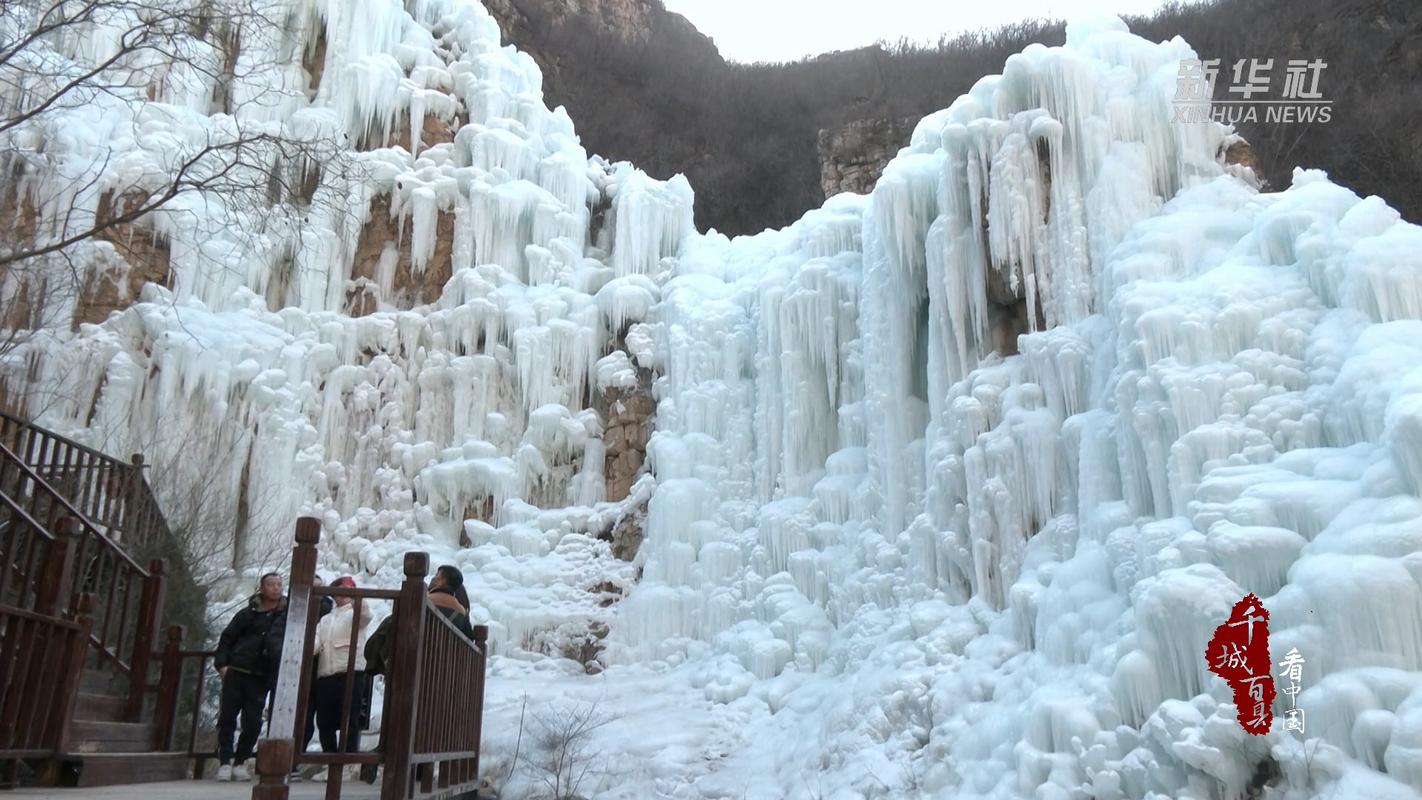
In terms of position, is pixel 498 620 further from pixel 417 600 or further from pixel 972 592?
pixel 417 600

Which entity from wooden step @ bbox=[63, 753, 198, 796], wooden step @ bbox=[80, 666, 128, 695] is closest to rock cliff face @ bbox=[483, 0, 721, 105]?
wooden step @ bbox=[80, 666, 128, 695]

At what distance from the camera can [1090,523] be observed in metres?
7.25

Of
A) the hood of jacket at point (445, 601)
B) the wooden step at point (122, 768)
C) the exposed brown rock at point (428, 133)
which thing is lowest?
the wooden step at point (122, 768)

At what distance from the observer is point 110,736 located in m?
5.60

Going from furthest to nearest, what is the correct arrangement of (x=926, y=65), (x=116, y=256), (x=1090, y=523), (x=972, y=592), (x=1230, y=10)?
(x=926, y=65)
(x=1230, y=10)
(x=116, y=256)
(x=972, y=592)
(x=1090, y=523)

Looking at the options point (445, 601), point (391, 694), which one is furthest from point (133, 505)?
point (391, 694)

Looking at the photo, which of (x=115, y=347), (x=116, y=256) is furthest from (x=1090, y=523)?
(x=116, y=256)

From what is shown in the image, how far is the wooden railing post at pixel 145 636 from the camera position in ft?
20.0

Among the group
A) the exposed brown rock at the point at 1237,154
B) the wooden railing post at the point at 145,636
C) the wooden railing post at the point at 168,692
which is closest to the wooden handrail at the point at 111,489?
the wooden railing post at the point at 145,636

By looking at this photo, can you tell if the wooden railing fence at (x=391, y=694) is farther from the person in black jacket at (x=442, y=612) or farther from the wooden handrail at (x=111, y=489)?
the wooden handrail at (x=111, y=489)

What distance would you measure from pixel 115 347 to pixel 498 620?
5437mm

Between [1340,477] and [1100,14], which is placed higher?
[1100,14]

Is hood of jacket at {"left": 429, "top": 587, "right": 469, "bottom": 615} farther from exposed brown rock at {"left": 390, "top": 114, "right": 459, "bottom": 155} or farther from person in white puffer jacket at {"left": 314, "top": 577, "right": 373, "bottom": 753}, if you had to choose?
exposed brown rock at {"left": 390, "top": 114, "right": 459, "bottom": 155}

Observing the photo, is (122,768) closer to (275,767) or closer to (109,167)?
(275,767)
